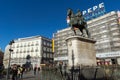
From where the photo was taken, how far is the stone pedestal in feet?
46.3

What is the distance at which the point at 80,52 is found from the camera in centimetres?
1435

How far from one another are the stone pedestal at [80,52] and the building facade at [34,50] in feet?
214

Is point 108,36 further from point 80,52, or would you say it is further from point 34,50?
point 80,52

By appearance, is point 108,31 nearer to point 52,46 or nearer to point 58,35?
point 58,35

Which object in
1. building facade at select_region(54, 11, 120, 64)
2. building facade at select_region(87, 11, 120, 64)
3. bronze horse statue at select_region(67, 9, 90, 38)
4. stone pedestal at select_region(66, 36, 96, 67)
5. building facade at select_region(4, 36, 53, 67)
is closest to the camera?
stone pedestal at select_region(66, 36, 96, 67)

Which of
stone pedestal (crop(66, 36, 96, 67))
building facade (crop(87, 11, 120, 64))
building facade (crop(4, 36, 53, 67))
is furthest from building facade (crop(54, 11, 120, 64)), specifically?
stone pedestal (crop(66, 36, 96, 67))

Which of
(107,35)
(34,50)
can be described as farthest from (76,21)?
(34,50)

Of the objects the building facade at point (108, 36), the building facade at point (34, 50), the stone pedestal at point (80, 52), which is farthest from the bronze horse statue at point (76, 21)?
the building facade at point (34, 50)

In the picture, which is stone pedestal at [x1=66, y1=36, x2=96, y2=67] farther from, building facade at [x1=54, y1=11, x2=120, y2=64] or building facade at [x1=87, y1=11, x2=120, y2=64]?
building facade at [x1=54, y1=11, x2=120, y2=64]

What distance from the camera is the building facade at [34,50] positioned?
80.1 meters

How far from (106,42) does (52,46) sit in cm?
3516

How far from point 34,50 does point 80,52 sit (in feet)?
230

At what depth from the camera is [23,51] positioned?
8712 cm

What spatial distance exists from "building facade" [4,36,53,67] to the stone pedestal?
6511cm
